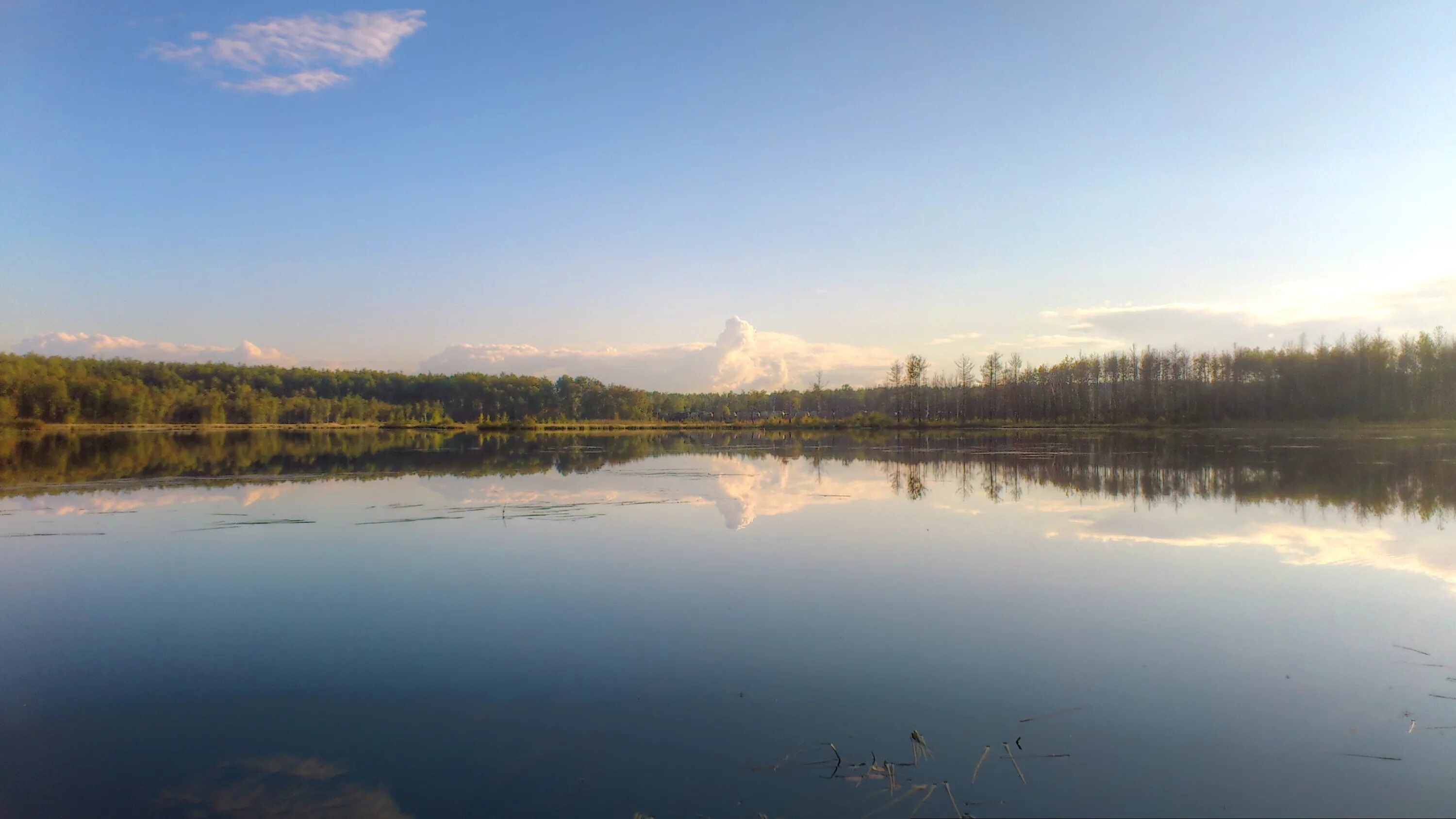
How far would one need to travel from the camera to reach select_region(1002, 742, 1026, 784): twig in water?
421 centimetres

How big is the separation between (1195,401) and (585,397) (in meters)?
80.8

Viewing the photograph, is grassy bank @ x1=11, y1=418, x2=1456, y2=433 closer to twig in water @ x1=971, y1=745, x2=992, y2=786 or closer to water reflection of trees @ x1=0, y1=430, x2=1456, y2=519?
water reflection of trees @ x1=0, y1=430, x2=1456, y2=519

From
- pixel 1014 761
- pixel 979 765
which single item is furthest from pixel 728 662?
pixel 1014 761

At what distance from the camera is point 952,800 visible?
3.98 meters

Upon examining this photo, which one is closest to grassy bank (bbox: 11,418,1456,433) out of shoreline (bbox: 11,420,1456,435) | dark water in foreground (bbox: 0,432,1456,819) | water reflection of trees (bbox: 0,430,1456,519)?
shoreline (bbox: 11,420,1456,435)


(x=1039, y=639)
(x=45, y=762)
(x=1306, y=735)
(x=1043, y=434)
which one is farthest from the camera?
(x=1043, y=434)

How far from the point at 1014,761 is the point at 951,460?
26592 millimetres

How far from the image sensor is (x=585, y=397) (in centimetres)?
11662

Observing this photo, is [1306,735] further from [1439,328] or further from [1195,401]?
[1439,328]

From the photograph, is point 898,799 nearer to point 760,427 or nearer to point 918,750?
point 918,750

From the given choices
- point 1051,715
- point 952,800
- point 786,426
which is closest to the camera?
point 952,800

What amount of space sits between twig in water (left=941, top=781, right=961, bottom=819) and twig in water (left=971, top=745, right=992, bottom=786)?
0.15 metres

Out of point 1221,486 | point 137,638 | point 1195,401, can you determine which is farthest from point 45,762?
point 1195,401

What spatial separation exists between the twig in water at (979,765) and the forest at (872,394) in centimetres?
7489
